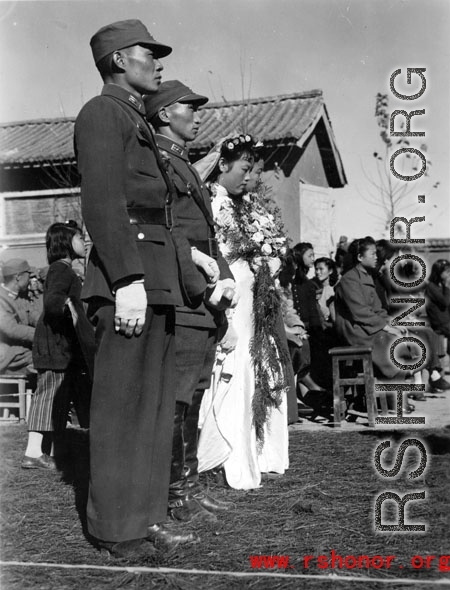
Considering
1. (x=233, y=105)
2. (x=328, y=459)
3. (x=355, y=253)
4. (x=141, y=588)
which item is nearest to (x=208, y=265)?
(x=141, y=588)

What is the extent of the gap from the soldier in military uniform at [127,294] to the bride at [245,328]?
157cm

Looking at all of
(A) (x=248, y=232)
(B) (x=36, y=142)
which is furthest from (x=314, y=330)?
(B) (x=36, y=142)

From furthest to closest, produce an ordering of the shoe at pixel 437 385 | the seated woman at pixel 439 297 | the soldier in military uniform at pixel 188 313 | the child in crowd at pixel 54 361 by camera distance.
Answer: the seated woman at pixel 439 297 < the shoe at pixel 437 385 < the child in crowd at pixel 54 361 < the soldier in military uniform at pixel 188 313

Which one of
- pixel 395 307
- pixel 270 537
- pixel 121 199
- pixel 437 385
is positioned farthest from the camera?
pixel 437 385

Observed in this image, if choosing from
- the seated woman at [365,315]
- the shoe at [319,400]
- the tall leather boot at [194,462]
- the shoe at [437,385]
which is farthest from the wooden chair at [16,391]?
the shoe at [437,385]

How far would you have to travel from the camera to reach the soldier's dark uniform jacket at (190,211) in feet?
14.1

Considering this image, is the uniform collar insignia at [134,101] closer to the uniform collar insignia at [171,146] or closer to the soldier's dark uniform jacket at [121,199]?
the soldier's dark uniform jacket at [121,199]

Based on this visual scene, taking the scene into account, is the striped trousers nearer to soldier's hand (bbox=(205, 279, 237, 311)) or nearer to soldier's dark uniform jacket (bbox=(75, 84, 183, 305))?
soldier's hand (bbox=(205, 279, 237, 311))

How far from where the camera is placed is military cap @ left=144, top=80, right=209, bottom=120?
4.63m

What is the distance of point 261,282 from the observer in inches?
212

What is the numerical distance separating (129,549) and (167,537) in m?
0.20

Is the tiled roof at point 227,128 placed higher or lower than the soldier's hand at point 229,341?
higher

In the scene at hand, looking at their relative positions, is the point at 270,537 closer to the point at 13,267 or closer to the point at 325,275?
the point at 13,267

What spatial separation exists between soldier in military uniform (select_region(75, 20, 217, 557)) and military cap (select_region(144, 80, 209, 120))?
0.92 meters
